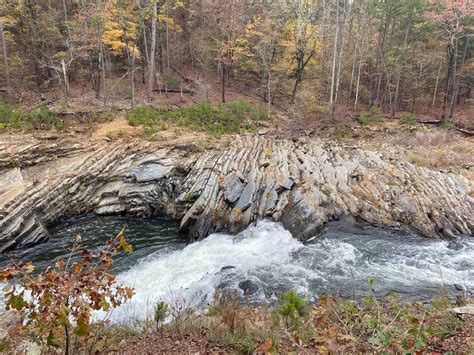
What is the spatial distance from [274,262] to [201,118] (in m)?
10.7

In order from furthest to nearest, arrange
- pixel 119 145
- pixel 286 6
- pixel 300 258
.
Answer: pixel 286 6 < pixel 119 145 < pixel 300 258

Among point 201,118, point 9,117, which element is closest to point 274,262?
point 201,118

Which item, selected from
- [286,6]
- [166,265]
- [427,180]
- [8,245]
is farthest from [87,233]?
[286,6]

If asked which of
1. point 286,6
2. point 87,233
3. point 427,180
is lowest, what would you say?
point 87,233

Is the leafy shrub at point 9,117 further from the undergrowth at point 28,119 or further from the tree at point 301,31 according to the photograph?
the tree at point 301,31

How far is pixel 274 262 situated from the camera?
322 inches

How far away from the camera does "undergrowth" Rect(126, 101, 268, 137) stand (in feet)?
50.4

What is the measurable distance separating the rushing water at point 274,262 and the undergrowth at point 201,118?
21.8ft

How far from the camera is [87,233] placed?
1013cm

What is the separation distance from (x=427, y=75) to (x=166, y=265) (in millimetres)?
24908

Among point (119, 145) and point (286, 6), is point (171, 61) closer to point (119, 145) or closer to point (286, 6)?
point (286, 6)

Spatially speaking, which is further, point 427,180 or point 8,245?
point 427,180

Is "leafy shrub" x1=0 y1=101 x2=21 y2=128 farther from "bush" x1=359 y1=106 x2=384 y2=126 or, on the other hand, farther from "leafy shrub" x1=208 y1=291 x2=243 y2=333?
"bush" x1=359 y1=106 x2=384 y2=126

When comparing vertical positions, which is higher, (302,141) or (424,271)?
(302,141)
